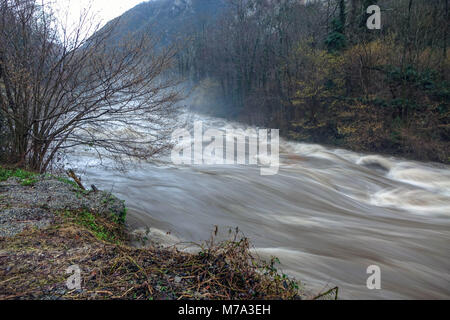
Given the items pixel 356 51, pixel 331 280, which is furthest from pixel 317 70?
pixel 331 280

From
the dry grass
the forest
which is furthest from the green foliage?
the forest

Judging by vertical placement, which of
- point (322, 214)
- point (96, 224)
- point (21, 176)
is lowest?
point (322, 214)

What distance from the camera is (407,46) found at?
15.5 meters

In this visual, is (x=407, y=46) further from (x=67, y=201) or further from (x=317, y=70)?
(x=67, y=201)

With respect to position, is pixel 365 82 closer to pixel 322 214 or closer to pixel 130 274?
pixel 322 214

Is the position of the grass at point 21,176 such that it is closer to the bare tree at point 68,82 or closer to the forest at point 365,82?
the bare tree at point 68,82

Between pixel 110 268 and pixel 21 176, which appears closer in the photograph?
pixel 110 268

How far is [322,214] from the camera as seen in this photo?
716cm

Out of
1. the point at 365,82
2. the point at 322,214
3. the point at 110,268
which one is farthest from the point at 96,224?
the point at 365,82

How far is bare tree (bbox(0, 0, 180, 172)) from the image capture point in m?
6.35

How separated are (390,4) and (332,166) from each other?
17.4 metres

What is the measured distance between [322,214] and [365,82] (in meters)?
12.7

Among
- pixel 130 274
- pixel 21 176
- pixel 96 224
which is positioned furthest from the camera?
pixel 21 176
